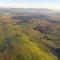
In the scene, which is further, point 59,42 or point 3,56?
point 59,42

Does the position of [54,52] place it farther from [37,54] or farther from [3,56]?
[3,56]

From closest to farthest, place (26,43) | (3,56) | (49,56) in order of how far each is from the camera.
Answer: (3,56) < (49,56) < (26,43)

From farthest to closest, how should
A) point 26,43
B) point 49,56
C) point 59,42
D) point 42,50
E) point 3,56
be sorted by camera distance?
1. point 59,42
2. point 26,43
3. point 42,50
4. point 49,56
5. point 3,56

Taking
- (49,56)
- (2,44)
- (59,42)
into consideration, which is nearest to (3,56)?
(2,44)

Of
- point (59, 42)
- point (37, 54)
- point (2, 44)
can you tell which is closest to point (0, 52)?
point (2, 44)

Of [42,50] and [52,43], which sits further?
[52,43]

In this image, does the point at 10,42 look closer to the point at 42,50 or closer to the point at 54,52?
the point at 42,50

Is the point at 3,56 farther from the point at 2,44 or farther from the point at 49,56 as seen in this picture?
the point at 49,56

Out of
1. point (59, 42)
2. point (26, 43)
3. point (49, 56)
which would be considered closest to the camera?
point (49, 56)
